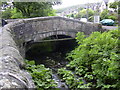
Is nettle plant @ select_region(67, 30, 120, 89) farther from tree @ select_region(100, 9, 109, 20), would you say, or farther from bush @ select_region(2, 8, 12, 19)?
tree @ select_region(100, 9, 109, 20)

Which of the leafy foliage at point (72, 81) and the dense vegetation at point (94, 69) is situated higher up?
the dense vegetation at point (94, 69)

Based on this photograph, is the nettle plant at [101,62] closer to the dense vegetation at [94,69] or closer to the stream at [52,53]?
the dense vegetation at [94,69]

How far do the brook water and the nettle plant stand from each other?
0.78m

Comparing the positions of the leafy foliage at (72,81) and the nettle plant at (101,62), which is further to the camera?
the leafy foliage at (72,81)

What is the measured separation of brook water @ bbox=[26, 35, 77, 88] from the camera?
5.58m

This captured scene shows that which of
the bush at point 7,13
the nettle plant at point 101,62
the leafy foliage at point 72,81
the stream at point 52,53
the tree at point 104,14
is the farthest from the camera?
the tree at point 104,14

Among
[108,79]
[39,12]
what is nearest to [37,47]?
[39,12]

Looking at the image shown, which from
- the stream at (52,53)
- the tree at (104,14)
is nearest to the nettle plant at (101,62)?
the stream at (52,53)

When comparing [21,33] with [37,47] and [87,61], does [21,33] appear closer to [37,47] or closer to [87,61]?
[87,61]

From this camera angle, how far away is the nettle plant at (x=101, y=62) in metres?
2.93

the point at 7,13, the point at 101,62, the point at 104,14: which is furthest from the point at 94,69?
the point at 104,14

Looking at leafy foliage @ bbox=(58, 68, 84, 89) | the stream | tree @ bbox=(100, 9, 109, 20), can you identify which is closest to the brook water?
the stream

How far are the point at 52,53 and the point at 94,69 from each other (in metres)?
3.56

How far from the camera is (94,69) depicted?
3.85m
